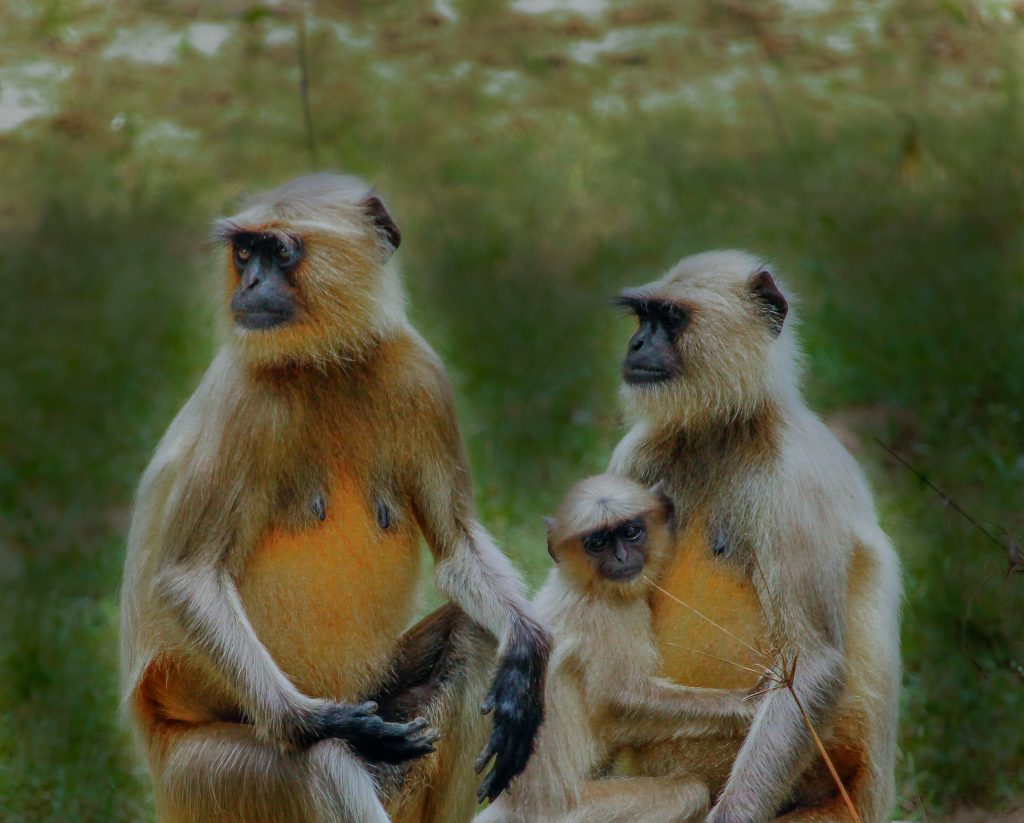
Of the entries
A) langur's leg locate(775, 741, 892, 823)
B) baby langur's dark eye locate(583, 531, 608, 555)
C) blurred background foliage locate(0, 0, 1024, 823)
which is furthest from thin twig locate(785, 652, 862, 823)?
blurred background foliage locate(0, 0, 1024, 823)

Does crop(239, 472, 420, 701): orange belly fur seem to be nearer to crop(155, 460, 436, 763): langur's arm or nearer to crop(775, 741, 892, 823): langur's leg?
crop(155, 460, 436, 763): langur's arm

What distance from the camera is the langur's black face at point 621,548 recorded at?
15.4 feet

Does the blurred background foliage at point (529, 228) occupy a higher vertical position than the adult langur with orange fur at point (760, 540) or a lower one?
lower

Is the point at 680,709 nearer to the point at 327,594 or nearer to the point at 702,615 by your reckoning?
the point at 702,615

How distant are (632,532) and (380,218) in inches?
46.0

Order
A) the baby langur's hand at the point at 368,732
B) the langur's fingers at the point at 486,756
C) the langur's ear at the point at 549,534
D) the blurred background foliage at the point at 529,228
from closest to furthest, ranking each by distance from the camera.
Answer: the baby langur's hand at the point at 368,732 → the langur's fingers at the point at 486,756 → the langur's ear at the point at 549,534 → the blurred background foliage at the point at 529,228

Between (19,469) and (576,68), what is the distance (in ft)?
13.4

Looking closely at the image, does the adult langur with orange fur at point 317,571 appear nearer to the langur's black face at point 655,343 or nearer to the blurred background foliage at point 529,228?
the langur's black face at point 655,343

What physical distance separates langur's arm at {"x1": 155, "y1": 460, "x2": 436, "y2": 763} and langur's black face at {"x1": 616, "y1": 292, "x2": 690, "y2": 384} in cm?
120

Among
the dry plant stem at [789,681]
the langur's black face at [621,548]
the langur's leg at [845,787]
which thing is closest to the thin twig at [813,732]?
the dry plant stem at [789,681]

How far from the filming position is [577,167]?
30.6ft

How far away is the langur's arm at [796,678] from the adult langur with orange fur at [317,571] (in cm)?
61

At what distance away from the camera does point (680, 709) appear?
4637mm

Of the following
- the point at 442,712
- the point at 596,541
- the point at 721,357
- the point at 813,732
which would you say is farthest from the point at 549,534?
the point at 813,732
